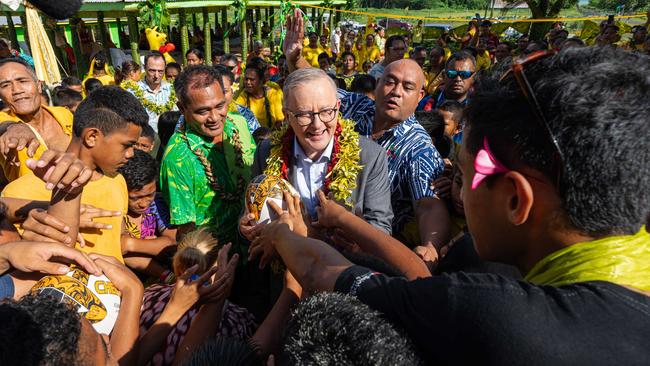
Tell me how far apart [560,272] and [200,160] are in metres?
2.46

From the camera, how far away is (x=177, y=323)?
1.97 meters

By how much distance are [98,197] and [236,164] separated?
99 cm

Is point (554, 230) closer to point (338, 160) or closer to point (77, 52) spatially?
point (338, 160)

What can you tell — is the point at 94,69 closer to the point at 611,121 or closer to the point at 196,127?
the point at 196,127

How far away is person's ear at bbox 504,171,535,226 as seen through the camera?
3.28ft

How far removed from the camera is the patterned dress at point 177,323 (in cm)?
192

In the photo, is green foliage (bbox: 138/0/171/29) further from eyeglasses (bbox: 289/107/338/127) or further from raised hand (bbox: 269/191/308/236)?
raised hand (bbox: 269/191/308/236)

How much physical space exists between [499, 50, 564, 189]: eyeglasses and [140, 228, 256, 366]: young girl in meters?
1.41

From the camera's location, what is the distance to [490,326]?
840mm

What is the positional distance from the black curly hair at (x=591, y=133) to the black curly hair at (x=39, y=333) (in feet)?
4.57

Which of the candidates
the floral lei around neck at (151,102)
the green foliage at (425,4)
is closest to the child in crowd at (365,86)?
the floral lei around neck at (151,102)

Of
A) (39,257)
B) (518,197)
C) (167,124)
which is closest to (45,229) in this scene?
(39,257)

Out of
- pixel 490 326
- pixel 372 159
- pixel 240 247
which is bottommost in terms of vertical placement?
pixel 240 247

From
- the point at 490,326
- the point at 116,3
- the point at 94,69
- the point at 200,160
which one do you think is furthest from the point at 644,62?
the point at 116,3
